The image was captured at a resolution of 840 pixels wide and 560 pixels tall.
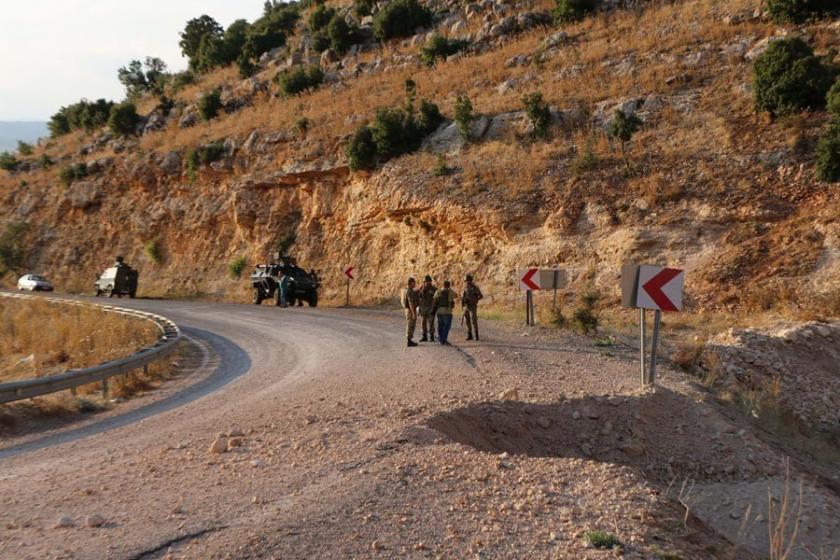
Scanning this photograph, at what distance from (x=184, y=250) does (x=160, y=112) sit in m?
15.7

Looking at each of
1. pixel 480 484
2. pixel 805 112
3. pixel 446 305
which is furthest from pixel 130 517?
pixel 805 112

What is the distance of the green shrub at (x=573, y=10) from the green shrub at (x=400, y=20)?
35.9 feet

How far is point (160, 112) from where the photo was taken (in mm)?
49719

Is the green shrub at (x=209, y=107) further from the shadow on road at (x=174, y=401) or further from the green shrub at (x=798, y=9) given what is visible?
the green shrub at (x=798, y=9)

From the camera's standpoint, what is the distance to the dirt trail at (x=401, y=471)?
470 centimetres

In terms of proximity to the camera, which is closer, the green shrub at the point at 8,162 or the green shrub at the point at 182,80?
the green shrub at the point at 8,162

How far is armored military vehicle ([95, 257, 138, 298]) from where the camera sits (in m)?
34.9

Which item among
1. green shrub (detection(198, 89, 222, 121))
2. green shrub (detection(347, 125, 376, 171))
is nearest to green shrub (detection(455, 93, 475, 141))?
green shrub (detection(347, 125, 376, 171))

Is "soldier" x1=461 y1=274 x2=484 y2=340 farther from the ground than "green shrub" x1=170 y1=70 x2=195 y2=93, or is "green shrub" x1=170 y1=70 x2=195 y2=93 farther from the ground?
"green shrub" x1=170 y1=70 x2=195 y2=93

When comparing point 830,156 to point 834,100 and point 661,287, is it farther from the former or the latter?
point 661,287

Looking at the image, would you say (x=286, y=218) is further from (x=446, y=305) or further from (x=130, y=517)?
(x=130, y=517)

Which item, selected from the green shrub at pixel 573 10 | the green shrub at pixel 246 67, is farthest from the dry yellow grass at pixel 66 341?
the green shrub at pixel 246 67

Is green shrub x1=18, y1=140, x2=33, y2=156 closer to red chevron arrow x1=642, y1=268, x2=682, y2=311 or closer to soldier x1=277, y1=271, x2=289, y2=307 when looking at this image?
soldier x1=277, y1=271, x2=289, y2=307

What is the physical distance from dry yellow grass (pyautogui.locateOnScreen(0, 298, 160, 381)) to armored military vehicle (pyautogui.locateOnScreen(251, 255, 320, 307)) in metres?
8.36
